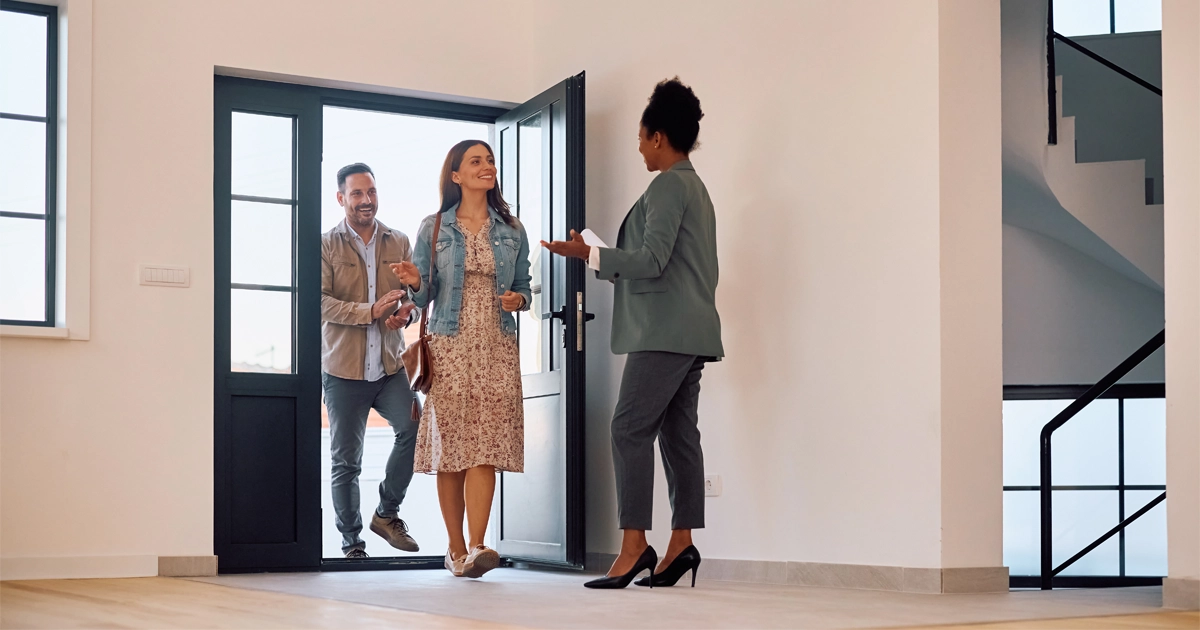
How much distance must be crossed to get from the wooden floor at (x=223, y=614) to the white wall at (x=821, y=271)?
2.90ft

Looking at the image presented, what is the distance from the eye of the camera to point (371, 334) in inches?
228

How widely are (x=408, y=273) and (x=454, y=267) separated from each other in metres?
0.18

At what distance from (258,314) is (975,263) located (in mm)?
2880

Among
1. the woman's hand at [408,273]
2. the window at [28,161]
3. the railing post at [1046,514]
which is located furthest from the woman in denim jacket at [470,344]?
the railing post at [1046,514]

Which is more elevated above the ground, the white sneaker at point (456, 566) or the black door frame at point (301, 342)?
the black door frame at point (301, 342)

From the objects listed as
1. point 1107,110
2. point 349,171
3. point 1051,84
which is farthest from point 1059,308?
point 349,171

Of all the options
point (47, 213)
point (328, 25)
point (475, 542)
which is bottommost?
point (475, 542)

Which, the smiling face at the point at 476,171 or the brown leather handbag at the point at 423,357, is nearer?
the brown leather handbag at the point at 423,357

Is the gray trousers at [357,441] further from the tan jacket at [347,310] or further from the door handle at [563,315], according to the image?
the door handle at [563,315]

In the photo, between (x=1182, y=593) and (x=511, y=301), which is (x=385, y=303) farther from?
(x=1182, y=593)

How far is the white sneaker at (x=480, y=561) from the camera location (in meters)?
4.12

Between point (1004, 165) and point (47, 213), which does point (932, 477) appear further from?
point (47, 213)

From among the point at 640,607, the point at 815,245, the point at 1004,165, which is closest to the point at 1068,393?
the point at 1004,165

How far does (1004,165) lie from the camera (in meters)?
5.82
